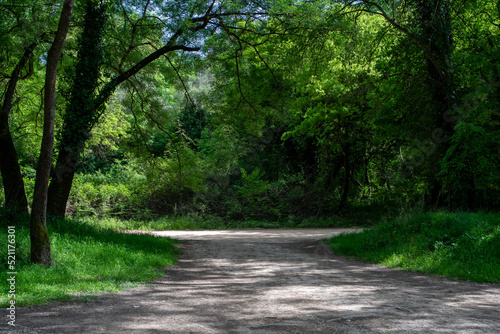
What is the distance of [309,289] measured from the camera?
A: 6.35 meters

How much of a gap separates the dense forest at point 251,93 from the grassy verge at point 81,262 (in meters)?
0.57

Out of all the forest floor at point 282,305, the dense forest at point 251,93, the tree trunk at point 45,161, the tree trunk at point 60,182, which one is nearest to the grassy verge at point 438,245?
the forest floor at point 282,305

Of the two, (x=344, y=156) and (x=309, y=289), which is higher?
(x=344, y=156)

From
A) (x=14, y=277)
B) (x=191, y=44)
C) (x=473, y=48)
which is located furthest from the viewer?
(x=473, y=48)

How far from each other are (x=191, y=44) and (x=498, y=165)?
1024 cm

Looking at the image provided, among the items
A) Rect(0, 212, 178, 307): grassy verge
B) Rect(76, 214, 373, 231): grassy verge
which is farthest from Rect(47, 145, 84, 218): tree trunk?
Rect(76, 214, 373, 231): grassy verge

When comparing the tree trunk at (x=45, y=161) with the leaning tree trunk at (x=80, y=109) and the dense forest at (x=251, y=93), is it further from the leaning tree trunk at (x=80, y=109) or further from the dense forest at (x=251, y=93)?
the leaning tree trunk at (x=80, y=109)

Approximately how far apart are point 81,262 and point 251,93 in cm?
1024

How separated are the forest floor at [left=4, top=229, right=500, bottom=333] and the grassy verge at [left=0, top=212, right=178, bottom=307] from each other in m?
0.40

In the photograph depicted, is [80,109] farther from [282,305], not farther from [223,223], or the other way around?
[223,223]

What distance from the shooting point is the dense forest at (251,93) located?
443 inches

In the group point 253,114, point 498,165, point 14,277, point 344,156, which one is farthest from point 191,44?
point 344,156

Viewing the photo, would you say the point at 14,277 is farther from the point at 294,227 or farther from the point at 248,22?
the point at 294,227

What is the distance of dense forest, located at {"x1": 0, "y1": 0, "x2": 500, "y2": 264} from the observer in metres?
11.2
